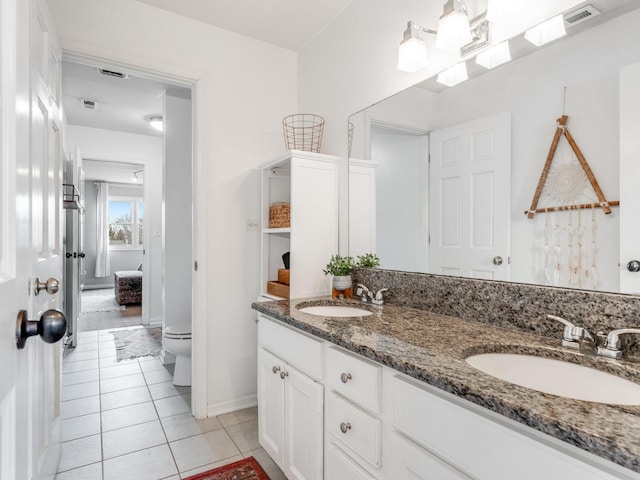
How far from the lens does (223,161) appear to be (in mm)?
2465

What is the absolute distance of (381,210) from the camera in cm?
201

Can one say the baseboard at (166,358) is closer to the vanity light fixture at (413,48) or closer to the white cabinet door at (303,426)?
the white cabinet door at (303,426)

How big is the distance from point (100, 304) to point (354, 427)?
6599 millimetres

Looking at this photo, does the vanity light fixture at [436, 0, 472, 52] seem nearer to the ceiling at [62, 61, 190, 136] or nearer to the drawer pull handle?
the drawer pull handle

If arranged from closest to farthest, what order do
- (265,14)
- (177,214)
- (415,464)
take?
(415,464), (265,14), (177,214)

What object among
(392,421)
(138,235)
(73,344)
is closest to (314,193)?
(392,421)

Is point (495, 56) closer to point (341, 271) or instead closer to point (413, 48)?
point (413, 48)

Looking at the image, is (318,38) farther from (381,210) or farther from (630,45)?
(630,45)

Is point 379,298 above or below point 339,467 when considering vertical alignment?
above

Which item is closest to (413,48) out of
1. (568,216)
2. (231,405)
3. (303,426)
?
(568,216)

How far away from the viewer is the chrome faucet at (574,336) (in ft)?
3.44

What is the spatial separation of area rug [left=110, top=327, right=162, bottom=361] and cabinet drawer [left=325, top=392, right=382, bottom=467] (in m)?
2.91

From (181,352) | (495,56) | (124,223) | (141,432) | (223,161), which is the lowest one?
(141,432)

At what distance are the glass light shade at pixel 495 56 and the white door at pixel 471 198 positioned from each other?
206mm
